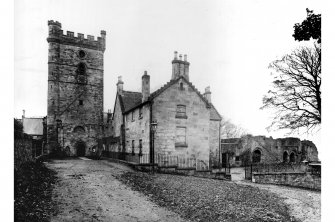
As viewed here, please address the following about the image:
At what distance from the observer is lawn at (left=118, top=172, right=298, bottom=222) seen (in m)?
8.01

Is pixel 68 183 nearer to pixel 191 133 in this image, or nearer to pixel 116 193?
pixel 116 193

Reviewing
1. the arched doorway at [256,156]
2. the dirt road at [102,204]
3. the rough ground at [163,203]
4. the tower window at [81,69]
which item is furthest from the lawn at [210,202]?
the arched doorway at [256,156]

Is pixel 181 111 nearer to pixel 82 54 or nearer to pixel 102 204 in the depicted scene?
pixel 102 204

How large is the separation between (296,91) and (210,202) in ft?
31.9

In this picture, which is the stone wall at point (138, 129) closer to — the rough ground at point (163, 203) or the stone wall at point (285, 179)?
the rough ground at point (163, 203)

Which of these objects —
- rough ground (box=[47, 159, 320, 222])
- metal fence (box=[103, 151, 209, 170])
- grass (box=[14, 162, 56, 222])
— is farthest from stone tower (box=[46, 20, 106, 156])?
grass (box=[14, 162, 56, 222])

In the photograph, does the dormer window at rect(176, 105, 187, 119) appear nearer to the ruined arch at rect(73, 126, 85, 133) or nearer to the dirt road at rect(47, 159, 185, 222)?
the dirt road at rect(47, 159, 185, 222)

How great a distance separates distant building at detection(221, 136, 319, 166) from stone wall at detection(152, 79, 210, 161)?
13.3 metres

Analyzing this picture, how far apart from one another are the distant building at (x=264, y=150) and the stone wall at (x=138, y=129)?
48.8ft

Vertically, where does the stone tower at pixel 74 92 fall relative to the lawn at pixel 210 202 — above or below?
above

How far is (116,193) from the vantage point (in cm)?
1004

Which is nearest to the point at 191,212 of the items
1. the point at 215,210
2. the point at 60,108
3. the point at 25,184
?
the point at 215,210

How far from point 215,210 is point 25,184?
6211 millimetres

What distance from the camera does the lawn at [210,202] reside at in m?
8.01
